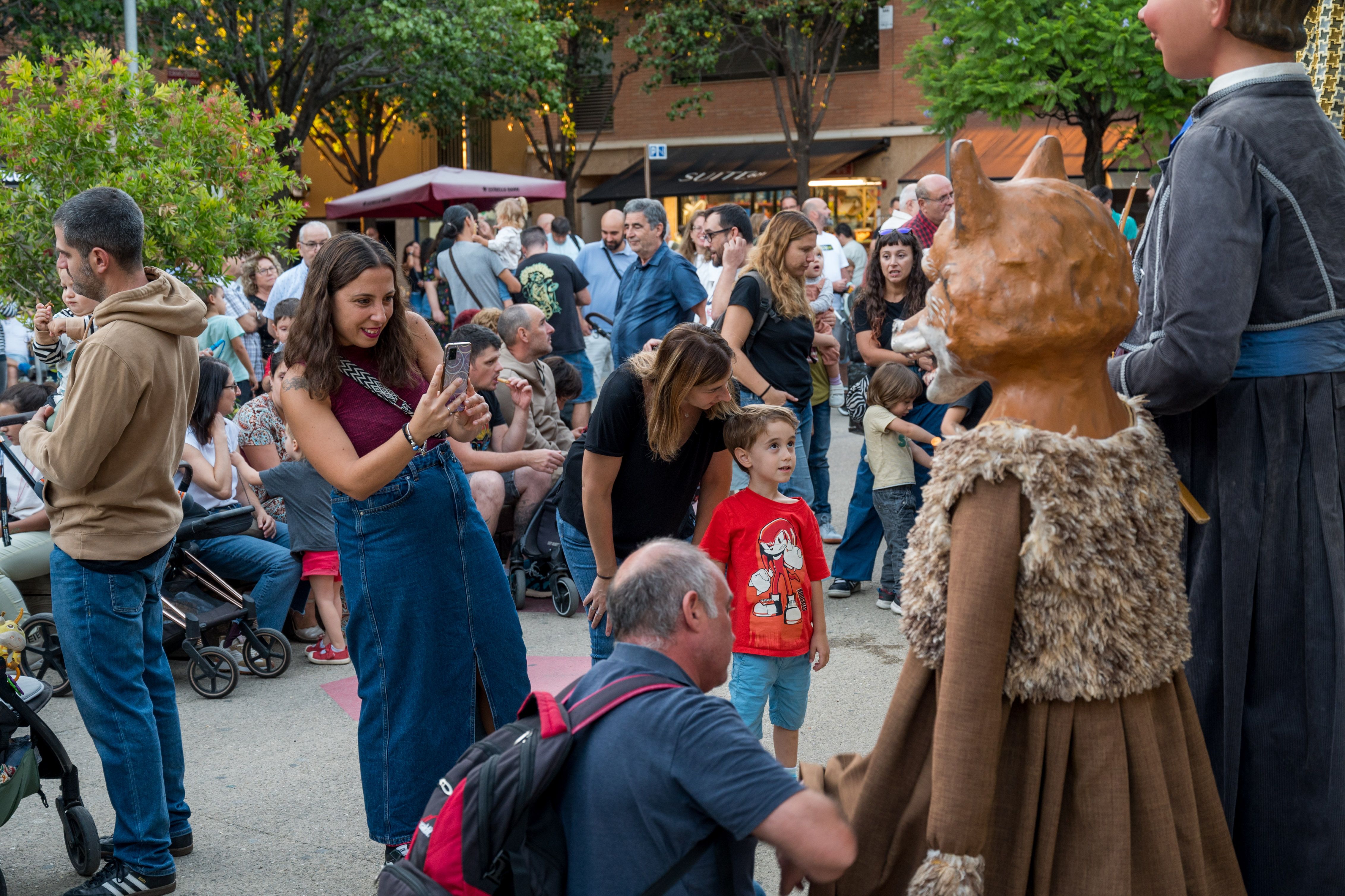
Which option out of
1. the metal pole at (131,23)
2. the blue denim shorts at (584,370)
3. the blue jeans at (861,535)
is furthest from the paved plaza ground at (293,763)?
the metal pole at (131,23)

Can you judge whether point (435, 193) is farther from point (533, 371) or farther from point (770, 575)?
point (770, 575)

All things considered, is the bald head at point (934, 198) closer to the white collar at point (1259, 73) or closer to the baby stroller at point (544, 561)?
the baby stroller at point (544, 561)

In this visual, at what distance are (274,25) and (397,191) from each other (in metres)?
3.84

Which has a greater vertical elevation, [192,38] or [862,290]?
[192,38]

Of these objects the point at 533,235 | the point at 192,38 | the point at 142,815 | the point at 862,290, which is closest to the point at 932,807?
the point at 142,815

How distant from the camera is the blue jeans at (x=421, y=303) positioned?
12.6 metres

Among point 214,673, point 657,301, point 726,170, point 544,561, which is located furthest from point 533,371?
point 726,170

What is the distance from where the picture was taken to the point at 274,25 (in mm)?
18078

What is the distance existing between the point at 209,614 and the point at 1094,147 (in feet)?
46.1

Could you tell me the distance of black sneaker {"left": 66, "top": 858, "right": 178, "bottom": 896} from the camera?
356cm

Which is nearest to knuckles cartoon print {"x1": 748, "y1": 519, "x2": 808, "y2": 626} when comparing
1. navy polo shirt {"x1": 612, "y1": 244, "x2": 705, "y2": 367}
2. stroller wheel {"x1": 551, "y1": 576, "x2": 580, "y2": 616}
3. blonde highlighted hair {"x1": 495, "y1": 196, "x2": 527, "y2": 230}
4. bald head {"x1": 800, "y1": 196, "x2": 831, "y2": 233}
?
stroller wheel {"x1": 551, "y1": 576, "x2": 580, "y2": 616}

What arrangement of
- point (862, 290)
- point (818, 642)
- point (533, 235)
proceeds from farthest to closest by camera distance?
point (533, 235) < point (862, 290) < point (818, 642)

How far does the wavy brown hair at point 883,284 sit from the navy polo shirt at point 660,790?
4.99 metres

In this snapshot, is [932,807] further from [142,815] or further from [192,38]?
[192,38]
